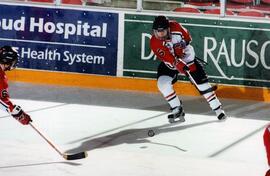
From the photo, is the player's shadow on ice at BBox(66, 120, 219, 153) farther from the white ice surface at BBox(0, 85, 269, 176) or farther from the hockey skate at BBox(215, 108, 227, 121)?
the hockey skate at BBox(215, 108, 227, 121)

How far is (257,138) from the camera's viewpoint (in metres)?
6.52

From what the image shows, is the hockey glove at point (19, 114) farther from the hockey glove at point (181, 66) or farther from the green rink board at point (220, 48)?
the green rink board at point (220, 48)

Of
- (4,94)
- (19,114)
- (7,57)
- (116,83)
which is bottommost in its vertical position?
(116,83)

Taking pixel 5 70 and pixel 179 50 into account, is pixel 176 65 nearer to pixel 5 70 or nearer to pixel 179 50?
pixel 179 50

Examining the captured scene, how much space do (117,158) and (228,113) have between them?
7.67ft

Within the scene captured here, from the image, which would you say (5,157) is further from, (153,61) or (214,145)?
(153,61)

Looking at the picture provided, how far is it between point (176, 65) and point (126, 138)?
1.04 meters

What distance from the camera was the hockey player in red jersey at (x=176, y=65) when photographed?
6.92 m

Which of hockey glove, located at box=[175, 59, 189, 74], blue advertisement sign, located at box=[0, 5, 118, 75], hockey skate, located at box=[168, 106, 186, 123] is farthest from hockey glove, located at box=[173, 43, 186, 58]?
blue advertisement sign, located at box=[0, 5, 118, 75]

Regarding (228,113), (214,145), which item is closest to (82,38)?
(228,113)

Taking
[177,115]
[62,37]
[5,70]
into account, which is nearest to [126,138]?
[177,115]

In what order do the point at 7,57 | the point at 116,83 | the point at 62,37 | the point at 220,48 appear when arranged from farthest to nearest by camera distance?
the point at 62,37
the point at 116,83
the point at 220,48
the point at 7,57

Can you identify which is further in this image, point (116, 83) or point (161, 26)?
point (116, 83)

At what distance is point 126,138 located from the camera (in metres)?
6.45
